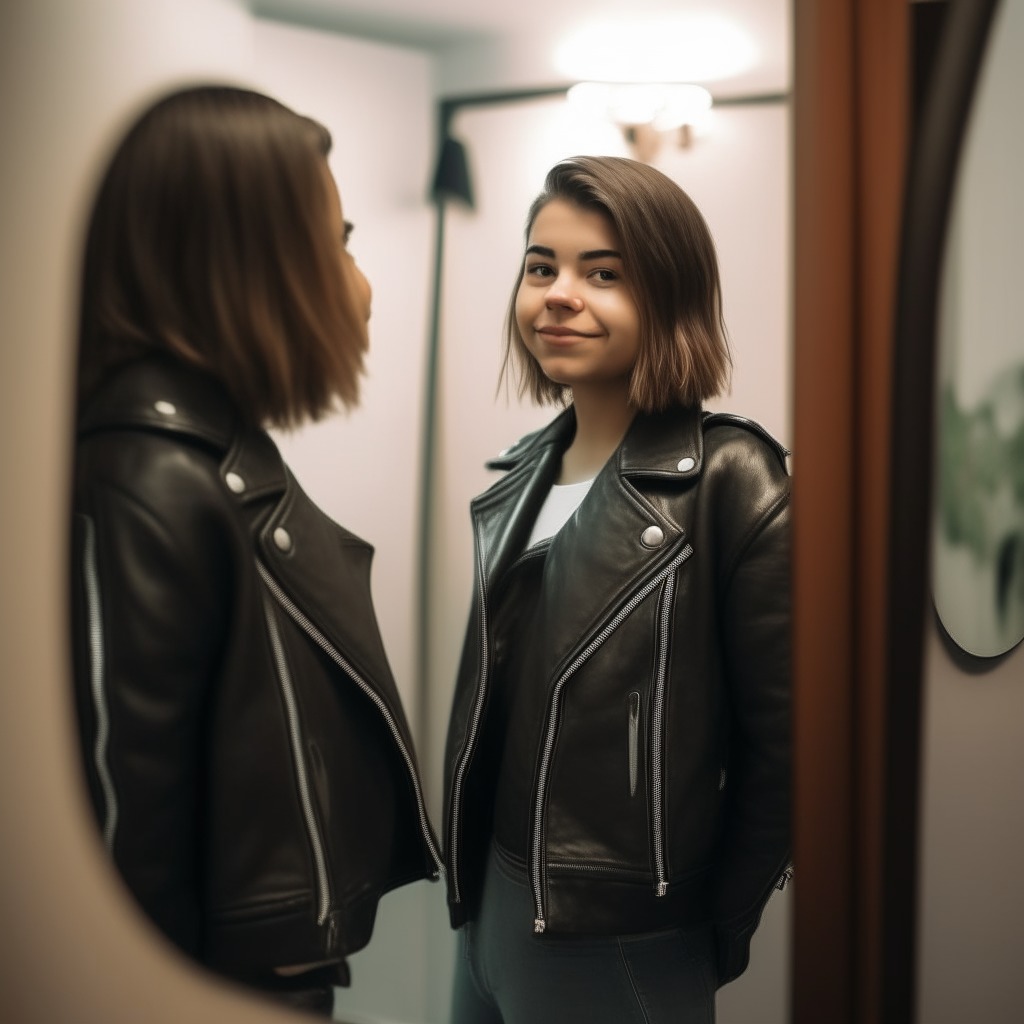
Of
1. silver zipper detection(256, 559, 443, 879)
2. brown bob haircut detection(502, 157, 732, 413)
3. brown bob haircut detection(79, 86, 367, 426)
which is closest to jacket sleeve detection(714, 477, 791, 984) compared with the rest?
brown bob haircut detection(502, 157, 732, 413)

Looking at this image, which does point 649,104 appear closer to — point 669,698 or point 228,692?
point 669,698

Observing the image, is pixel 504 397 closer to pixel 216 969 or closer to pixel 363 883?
pixel 363 883

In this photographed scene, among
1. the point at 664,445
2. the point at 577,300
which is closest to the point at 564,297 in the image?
the point at 577,300

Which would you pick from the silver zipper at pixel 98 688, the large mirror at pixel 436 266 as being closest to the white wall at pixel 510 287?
the large mirror at pixel 436 266

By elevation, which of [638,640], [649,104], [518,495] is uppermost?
[649,104]

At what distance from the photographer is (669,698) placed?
Result: 0.63 m

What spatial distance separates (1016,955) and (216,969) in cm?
60

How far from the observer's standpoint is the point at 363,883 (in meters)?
0.69

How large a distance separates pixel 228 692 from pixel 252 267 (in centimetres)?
32

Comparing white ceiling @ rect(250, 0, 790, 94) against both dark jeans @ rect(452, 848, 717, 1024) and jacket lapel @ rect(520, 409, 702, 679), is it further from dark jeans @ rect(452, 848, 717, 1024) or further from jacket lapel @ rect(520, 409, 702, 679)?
dark jeans @ rect(452, 848, 717, 1024)

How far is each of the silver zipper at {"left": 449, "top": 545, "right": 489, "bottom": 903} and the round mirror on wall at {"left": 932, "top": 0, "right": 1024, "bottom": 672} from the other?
0.33 metres

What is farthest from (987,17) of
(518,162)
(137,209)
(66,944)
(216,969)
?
(66,944)

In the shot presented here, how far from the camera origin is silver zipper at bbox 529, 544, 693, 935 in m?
0.64

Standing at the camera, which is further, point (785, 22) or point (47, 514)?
point (47, 514)
